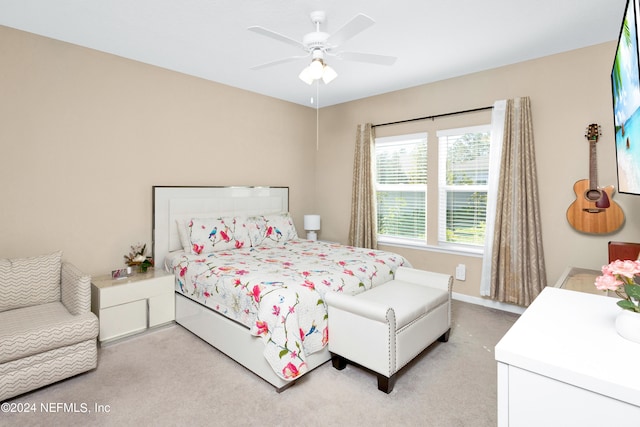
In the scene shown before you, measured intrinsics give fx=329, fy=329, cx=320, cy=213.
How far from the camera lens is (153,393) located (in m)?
2.16

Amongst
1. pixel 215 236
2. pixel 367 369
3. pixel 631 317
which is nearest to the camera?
pixel 631 317

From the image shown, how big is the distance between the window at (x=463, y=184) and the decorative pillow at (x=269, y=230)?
75.7 inches

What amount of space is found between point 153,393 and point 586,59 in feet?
14.7

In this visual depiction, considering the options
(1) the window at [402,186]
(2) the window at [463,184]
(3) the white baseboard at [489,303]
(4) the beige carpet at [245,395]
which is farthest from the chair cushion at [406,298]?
(1) the window at [402,186]

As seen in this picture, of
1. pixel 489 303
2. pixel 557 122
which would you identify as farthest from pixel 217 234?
pixel 557 122

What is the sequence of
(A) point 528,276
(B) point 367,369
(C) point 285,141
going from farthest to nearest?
(C) point 285,141
(A) point 528,276
(B) point 367,369

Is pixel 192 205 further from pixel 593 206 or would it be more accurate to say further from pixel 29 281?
pixel 593 206

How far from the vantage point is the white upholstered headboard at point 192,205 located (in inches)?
139

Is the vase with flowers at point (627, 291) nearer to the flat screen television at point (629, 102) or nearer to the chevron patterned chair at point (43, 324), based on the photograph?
the flat screen television at point (629, 102)

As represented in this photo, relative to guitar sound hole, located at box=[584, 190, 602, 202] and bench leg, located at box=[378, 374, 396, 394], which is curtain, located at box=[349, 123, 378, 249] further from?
bench leg, located at box=[378, 374, 396, 394]

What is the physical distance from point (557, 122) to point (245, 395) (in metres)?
3.64

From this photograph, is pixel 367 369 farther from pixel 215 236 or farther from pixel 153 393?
pixel 215 236

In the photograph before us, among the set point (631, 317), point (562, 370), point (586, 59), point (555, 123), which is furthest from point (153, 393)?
point (586, 59)

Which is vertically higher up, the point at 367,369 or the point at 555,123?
the point at 555,123
